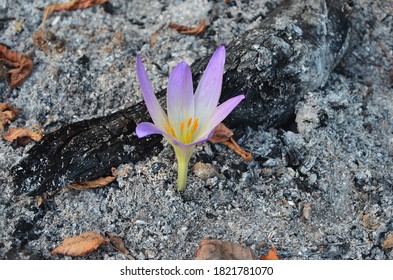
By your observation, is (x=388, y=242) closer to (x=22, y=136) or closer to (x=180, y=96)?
(x=180, y=96)

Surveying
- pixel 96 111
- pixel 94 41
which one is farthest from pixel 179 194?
pixel 94 41

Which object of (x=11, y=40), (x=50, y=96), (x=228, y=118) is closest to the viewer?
(x=228, y=118)

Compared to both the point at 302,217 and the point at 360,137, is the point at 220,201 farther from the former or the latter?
the point at 360,137

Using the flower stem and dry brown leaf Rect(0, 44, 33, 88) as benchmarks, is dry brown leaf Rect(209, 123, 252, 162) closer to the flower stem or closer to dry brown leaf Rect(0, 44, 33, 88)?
the flower stem

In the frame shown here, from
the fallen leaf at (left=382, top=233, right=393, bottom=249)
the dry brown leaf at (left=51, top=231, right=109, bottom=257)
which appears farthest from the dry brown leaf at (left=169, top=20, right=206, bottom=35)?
the fallen leaf at (left=382, top=233, right=393, bottom=249)

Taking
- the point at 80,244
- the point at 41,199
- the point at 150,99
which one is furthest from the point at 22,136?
the point at 150,99

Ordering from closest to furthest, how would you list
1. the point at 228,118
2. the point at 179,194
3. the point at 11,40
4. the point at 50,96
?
the point at 179,194, the point at 228,118, the point at 50,96, the point at 11,40

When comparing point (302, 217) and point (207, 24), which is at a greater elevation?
point (207, 24)
